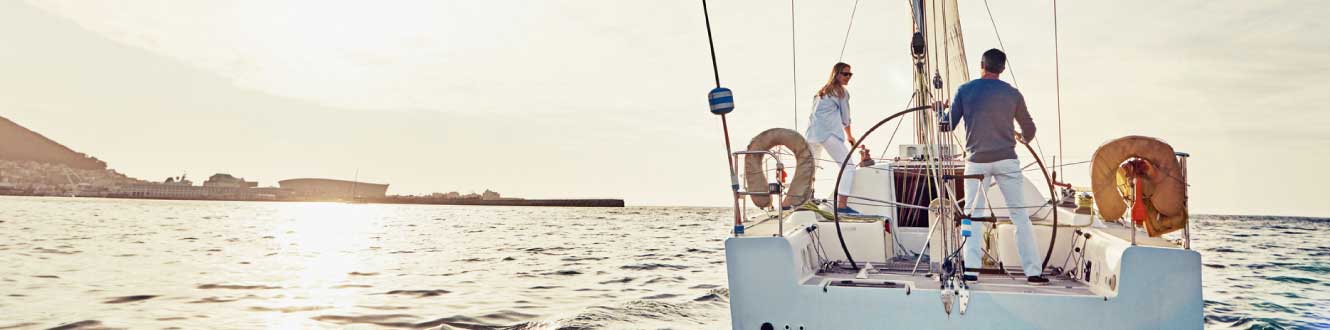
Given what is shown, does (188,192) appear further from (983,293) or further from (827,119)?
(983,293)

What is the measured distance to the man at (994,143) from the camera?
517 cm

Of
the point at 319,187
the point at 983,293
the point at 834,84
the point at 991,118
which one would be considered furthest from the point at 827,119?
the point at 319,187

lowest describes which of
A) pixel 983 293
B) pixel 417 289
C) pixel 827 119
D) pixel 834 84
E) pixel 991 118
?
pixel 417 289

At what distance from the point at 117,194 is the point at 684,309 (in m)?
168

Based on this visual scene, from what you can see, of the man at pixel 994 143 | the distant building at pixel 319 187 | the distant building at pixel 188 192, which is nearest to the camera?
the man at pixel 994 143

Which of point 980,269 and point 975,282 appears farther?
point 980,269

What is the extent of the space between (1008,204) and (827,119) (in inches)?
95.4

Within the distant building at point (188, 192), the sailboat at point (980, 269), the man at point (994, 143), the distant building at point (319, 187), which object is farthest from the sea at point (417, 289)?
the distant building at point (319, 187)

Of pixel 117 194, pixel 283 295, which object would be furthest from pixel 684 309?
pixel 117 194

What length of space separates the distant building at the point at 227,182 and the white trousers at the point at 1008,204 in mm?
177089

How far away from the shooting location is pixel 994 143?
5164 mm

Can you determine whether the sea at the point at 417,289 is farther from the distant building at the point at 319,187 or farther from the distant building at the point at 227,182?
the distant building at the point at 319,187

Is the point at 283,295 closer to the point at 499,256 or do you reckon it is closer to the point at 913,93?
the point at 499,256

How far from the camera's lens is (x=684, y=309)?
9.46m
